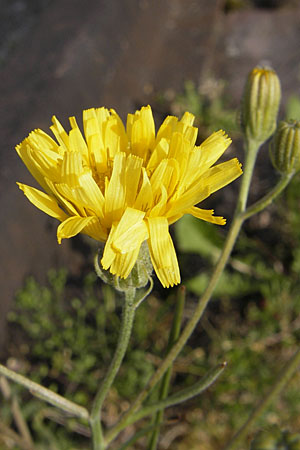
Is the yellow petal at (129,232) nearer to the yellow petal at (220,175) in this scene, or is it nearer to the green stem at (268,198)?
the yellow petal at (220,175)

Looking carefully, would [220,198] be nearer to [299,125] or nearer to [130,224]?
[299,125]

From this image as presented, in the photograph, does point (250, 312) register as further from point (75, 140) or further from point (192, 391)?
point (75, 140)

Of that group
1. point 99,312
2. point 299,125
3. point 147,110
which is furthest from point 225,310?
point 147,110

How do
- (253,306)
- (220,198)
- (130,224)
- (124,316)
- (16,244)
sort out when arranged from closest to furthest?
(130,224) < (124,316) < (16,244) < (253,306) < (220,198)

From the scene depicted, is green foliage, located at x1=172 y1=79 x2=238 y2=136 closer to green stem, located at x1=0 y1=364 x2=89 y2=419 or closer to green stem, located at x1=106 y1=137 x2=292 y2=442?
green stem, located at x1=106 y1=137 x2=292 y2=442

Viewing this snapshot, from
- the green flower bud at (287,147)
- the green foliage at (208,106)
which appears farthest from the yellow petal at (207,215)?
the green foliage at (208,106)

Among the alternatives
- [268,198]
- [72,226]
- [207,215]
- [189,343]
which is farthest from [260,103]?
[189,343]
